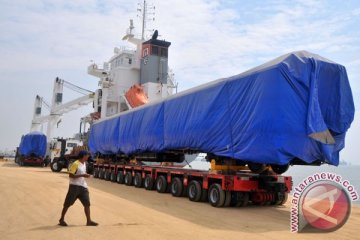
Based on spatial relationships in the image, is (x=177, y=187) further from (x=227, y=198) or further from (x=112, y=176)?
(x=112, y=176)

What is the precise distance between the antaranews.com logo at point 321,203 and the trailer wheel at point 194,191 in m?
3.34

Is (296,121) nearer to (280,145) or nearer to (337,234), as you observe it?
(280,145)

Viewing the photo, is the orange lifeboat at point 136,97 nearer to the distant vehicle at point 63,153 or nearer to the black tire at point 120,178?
the distant vehicle at point 63,153

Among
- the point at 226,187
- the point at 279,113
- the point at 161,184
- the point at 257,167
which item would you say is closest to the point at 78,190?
the point at 226,187

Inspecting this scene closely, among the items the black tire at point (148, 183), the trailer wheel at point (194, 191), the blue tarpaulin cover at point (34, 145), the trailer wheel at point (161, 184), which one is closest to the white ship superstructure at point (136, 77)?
the blue tarpaulin cover at point (34, 145)

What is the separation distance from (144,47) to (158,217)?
94.7ft

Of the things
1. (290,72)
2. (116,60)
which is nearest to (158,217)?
(290,72)

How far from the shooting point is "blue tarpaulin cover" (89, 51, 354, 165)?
9.88 m

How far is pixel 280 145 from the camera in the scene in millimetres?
9742

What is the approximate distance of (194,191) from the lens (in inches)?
498

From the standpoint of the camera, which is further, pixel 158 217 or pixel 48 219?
pixel 158 217

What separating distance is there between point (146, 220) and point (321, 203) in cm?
500

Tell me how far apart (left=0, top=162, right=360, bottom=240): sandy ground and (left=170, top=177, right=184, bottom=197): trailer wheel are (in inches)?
40.2

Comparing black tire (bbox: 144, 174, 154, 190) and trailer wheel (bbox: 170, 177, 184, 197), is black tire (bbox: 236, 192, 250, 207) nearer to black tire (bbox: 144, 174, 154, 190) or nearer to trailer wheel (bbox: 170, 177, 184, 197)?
trailer wheel (bbox: 170, 177, 184, 197)
